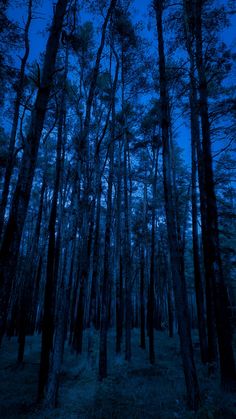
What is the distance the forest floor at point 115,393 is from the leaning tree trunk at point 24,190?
9.51ft

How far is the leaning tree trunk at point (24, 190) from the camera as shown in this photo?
3.29 meters

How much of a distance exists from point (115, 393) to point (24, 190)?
5764mm

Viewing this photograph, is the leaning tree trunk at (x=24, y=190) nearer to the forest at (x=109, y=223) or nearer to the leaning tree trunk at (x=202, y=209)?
the forest at (x=109, y=223)

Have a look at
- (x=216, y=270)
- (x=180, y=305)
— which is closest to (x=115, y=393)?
(x=180, y=305)

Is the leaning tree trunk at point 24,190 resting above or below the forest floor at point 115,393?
above

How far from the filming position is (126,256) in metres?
10.3

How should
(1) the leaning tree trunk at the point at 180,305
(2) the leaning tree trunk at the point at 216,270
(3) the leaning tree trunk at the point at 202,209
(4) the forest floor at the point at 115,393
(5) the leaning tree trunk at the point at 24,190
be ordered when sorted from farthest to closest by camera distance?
(3) the leaning tree trunk at the point at 202,209 < (2) the leaning tree trunk at the point at 216,270 < (4) the forest floor at the point at 115,393 < (1) the leaning tree trunk at the point at 180,305 < (5) the leaning tree trunk at the point at 24,190

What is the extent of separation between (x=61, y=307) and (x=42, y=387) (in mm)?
2014

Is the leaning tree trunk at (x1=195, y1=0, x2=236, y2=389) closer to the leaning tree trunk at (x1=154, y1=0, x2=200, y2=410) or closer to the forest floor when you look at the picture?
the forest floor

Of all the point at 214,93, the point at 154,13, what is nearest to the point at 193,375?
the point at 214,93

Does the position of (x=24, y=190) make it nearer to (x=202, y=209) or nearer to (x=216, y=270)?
(x=216, y=270)

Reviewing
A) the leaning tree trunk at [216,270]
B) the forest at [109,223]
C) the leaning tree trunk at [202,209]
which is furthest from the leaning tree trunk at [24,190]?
the leaning tree trunk at [216,270]

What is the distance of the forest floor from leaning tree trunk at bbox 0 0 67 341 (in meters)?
2.90

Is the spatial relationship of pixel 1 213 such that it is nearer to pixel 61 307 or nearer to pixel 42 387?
pixel 61 307
